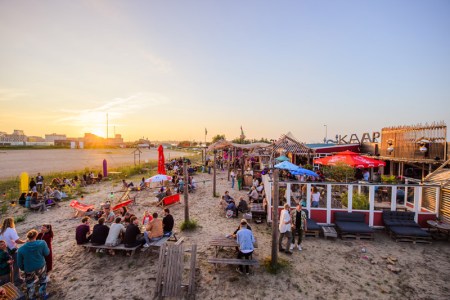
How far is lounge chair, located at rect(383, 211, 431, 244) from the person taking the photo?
8.34m

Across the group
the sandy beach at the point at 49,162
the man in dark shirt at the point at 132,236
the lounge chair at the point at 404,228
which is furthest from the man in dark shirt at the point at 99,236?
the sandy beach at the point at 49,162

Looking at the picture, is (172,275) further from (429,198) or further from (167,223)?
(429,198)

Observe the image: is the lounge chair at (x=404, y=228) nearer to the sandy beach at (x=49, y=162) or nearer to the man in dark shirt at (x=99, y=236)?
the man in dark shirt at (x=99, y=236)

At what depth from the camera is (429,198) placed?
31.1 ft

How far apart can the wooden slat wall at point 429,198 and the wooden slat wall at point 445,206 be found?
26 cm

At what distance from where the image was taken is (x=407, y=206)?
10.1 metres

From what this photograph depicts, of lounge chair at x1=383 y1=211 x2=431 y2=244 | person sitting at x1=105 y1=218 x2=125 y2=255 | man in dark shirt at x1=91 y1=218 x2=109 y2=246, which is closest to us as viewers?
person sitting at x1=105 y1=218 x2=125 y2=255

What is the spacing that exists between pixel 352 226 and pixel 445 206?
3.68 m

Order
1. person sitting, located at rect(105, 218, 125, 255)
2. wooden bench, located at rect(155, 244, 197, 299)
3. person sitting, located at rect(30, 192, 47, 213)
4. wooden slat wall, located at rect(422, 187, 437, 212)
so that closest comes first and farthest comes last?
wooden bench, located at rect(155, 244, 197, 299), person sitting, located at rect(105, 218, 125, 255), wooden slat wall, located at rect(422, 187, 437, 212), person sitting, located at rect(30, 192, 47, 213)

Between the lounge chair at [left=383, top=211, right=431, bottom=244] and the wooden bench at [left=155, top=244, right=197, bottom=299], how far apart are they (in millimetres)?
7634

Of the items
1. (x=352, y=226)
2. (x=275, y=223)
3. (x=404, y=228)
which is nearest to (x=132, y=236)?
(x=275, y=223)

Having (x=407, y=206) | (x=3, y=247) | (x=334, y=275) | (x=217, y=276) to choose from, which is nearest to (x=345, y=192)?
(x=407, y=206)

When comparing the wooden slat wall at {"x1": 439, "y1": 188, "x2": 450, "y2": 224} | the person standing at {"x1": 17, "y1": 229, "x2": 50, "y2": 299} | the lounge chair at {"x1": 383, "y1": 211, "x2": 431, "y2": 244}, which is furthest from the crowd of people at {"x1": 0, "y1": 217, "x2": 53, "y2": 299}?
the wooden slat wall at {"x1": 439, "y1": 188, "x2": 450, "y2": 224}

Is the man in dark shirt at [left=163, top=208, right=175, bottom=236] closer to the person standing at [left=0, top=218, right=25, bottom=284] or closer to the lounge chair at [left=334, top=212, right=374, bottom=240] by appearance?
the person standing at [left=0, top=218, right=25, bottom=284]
